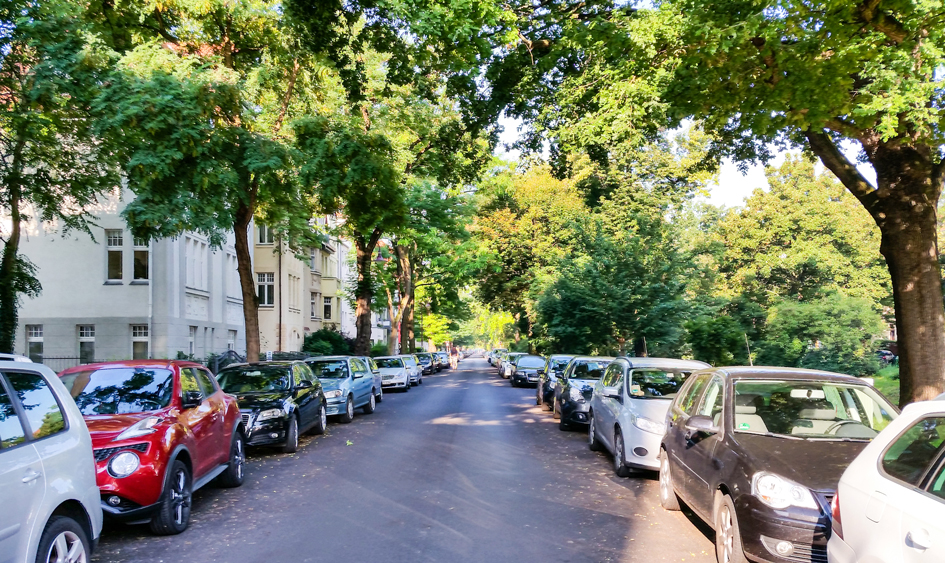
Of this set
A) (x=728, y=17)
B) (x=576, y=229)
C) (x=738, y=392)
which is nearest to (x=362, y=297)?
(x=576, y=229)

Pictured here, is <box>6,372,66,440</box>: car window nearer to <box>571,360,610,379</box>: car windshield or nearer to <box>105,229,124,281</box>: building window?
<box>571,360,610,379</box>: car windshield

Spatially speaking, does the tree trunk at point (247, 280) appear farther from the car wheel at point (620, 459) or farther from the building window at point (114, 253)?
the car wheel at point (620, 459)

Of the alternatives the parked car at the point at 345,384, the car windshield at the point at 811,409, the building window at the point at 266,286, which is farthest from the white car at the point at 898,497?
the building window at the point at 266,286

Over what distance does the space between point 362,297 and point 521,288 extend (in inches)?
595

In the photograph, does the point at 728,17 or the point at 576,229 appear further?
the point at 576,229

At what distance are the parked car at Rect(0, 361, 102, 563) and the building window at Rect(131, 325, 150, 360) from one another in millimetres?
23270

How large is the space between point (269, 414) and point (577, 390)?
6.33 m

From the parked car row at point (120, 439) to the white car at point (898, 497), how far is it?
14.6 feet

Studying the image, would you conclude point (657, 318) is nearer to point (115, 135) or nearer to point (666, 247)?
point (666, 247)

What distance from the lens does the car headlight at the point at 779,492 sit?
17.3 feet

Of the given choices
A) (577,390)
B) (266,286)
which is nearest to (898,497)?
(577,390)

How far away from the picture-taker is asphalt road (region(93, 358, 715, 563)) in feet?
21.1

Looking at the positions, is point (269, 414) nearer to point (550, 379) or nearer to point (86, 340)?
point (550, 379)

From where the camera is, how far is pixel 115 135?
1355cm
